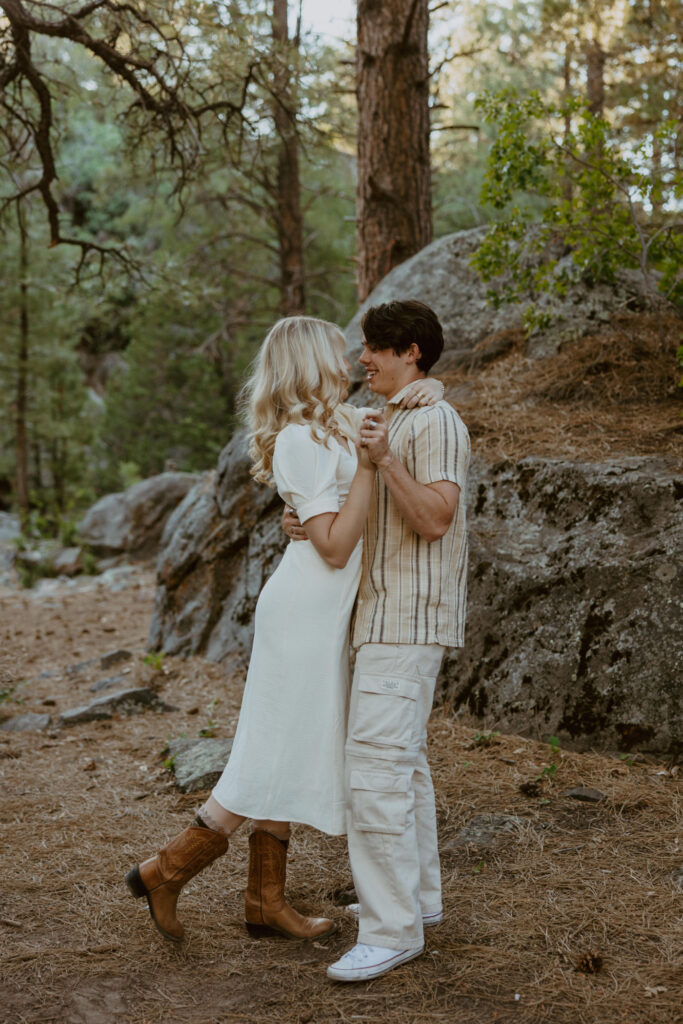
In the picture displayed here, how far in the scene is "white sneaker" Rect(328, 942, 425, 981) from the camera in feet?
8.66

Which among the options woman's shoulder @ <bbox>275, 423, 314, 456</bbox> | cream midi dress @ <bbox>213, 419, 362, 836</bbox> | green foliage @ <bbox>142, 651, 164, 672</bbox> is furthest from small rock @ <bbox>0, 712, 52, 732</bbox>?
woman's shoulder @ <bbox>275, 423, 314, 456</bbox>

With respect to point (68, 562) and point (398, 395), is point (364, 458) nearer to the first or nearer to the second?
point (398, 395)

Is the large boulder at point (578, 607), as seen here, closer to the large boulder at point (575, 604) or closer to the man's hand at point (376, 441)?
the large boulder at point (575, 604)

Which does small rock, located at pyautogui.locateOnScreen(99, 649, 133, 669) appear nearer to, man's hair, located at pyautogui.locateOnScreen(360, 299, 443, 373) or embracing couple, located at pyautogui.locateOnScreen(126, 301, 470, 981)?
embracing couple, located at pyautogui.locateOnScreen(126, 301, 470, 981)

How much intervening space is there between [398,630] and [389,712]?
0.25m

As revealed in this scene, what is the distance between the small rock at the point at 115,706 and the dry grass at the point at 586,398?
9.22ft

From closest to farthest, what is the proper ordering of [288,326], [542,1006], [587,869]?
[542,1006] < [288,326] < [587,869]

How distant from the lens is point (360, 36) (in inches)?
305

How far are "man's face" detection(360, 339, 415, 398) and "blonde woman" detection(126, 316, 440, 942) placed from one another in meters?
0.11

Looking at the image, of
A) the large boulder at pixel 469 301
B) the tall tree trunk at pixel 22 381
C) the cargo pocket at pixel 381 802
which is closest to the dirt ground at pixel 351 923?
the cargo pocket at pixel 381 802

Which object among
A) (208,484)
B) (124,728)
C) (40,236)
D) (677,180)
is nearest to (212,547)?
(208,484)

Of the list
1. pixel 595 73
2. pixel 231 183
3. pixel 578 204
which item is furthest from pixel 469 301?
pixel 595 73

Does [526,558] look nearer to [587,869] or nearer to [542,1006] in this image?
[587,869]

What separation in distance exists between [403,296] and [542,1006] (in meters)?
5.43
